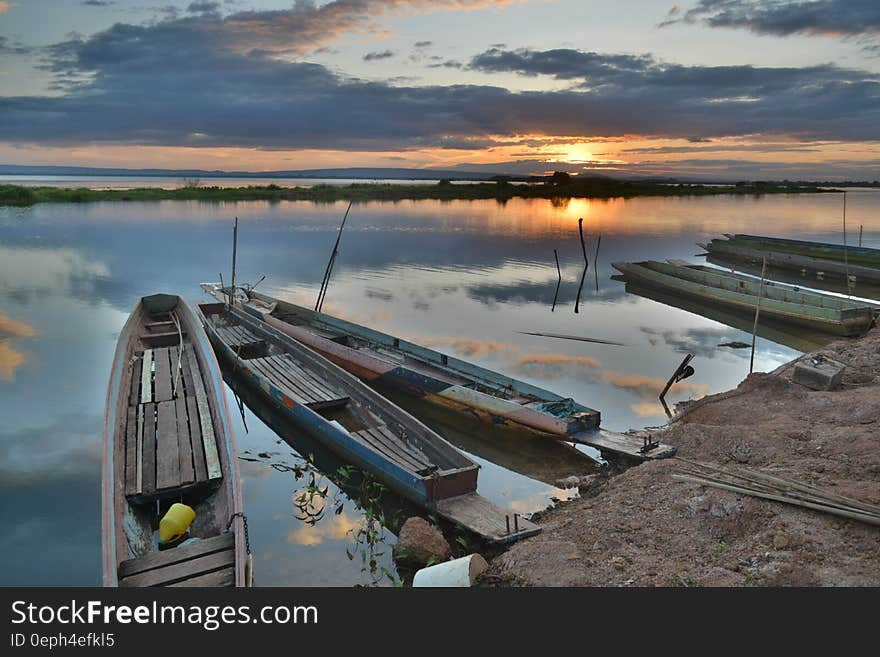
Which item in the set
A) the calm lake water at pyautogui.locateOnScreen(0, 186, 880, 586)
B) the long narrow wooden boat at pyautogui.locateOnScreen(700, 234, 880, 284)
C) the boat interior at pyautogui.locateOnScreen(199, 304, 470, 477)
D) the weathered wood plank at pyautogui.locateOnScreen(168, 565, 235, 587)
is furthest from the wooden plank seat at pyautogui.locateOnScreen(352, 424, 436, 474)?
the long narrow wooden boat at pyautogui.locateOnScreen(700, 234, 880, 284)

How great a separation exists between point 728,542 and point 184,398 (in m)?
8.76

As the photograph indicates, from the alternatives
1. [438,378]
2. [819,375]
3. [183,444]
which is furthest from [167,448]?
[819,375]

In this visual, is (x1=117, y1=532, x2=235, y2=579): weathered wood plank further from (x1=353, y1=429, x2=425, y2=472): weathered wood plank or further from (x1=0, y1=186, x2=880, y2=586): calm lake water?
(x1=353, y1=429, x2=425, y2=472): weathered wood plank

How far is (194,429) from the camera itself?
9.70 m

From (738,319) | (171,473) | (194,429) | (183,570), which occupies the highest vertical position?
(738,319)

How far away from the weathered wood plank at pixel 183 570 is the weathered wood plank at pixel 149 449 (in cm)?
186

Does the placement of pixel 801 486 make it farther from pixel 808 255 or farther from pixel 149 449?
pixel 808 255

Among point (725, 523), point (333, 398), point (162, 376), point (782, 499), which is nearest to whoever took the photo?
point (782, 499)

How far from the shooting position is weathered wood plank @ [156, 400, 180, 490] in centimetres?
819

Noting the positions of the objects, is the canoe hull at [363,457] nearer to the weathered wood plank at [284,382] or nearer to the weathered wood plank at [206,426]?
the weathered wood plank at [284,382]

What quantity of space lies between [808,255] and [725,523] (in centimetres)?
3265

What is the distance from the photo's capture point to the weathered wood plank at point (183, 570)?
6.18 meters
